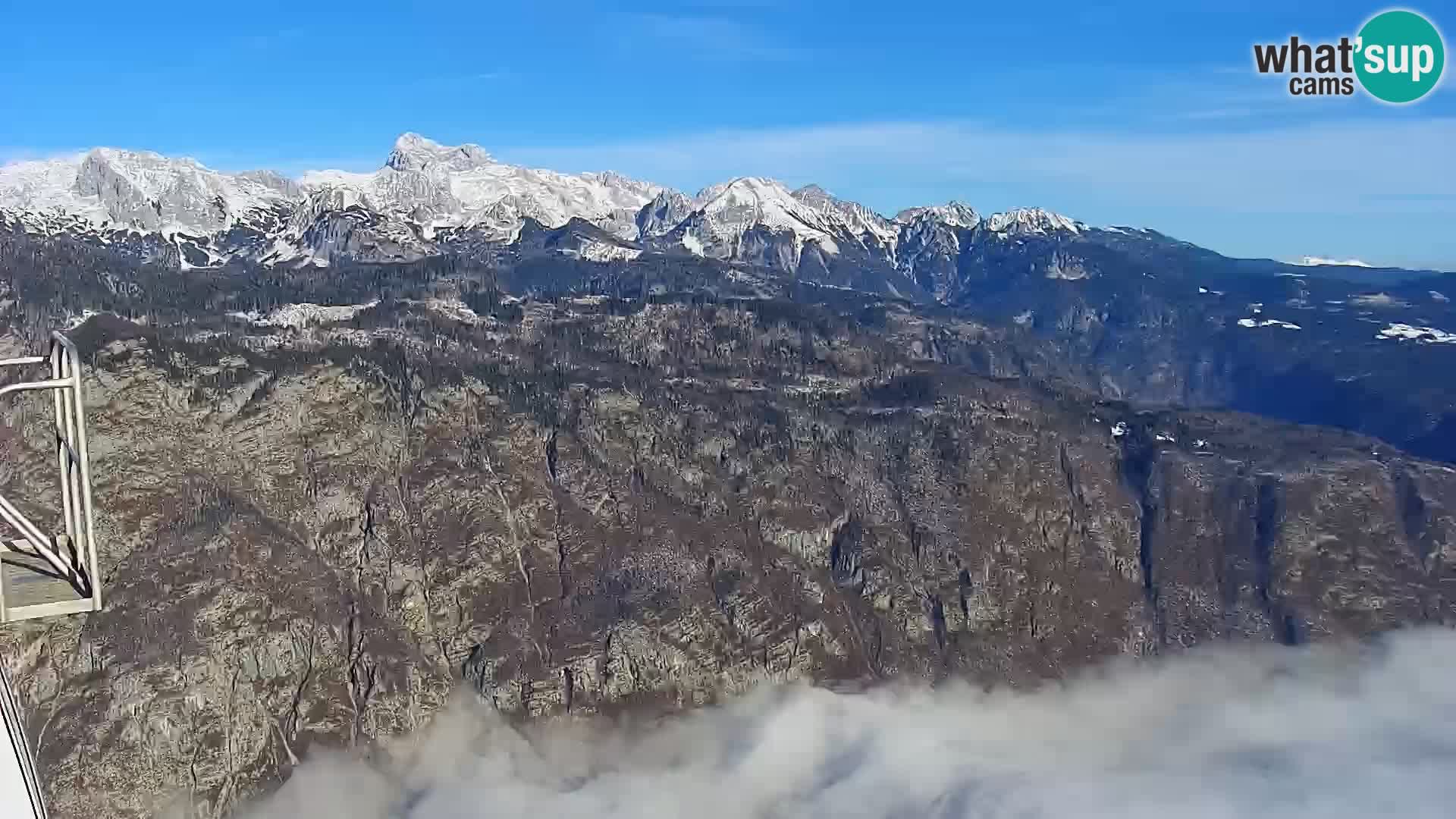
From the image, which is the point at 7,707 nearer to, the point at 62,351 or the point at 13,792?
the point at 13,792

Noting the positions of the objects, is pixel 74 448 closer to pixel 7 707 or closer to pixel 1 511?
pixel 1 511

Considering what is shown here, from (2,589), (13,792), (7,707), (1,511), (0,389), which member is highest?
(0,389)

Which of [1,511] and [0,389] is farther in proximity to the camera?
[1,511]

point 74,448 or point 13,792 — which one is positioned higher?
point 74,448

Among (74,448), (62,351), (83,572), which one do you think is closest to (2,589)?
(83,572)

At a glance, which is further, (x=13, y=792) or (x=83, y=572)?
(x=83, y=572)

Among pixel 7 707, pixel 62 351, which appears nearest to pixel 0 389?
pixel 62 351
